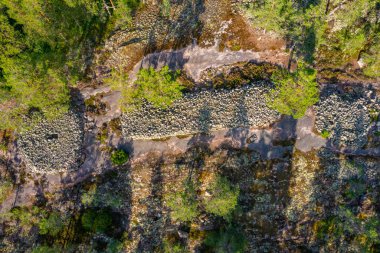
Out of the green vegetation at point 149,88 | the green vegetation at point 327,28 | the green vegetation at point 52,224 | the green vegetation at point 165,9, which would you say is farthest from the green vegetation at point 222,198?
the green vegetation at point 165,9

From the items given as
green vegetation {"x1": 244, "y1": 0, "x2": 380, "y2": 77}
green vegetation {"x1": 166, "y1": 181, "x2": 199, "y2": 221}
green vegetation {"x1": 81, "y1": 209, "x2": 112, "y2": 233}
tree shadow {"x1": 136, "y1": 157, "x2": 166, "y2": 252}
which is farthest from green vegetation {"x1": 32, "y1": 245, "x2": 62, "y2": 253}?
green vegetation {"x1": 244, "y1": 0, "x2": 380, "y2": 77}

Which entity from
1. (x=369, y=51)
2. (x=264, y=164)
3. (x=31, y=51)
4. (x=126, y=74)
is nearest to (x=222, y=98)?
(x=264, y=164)

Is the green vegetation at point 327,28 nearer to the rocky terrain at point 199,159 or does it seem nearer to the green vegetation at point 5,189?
the rocky terrain at point 199,159

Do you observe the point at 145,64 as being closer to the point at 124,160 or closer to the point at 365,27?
the point at 124,160

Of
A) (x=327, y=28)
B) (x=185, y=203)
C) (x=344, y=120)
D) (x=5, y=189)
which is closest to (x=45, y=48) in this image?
(x=5, y=189)

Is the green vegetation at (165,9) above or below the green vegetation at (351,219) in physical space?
above

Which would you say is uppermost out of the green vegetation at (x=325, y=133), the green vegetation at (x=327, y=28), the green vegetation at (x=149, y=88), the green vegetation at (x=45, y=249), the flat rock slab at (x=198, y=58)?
the green vegetation at (x=327, y=28)

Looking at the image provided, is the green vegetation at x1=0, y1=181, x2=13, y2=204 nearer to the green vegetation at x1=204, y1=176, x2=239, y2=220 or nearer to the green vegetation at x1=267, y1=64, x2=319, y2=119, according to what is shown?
the green vegetation at x1=204, y1=176, x2=239, y2=220

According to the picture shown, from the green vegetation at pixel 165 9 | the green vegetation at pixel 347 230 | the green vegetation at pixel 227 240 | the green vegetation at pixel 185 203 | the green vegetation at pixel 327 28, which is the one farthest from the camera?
the green vegetation at pixel 165 9
